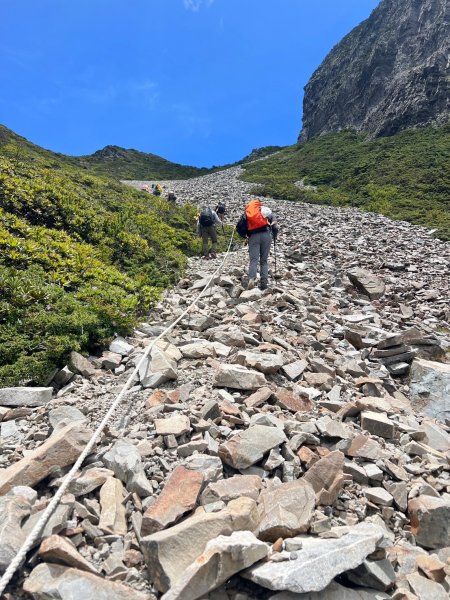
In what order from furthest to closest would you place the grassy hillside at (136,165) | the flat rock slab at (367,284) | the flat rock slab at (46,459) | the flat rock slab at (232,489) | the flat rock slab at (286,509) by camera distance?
the grassy hillside at (136,165) → the flat rock slab at (367,284) → the flat rock slab at (46,459) → the flat rock slab at (232,489) → the flat rock slab at (286,509)

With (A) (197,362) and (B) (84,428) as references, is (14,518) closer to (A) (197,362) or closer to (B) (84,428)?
(B) (84,428)

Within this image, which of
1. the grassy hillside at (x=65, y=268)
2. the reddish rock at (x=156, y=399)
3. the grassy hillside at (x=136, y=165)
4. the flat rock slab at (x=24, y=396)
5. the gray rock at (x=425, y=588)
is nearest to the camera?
the gray rock at (x=425, y=588)

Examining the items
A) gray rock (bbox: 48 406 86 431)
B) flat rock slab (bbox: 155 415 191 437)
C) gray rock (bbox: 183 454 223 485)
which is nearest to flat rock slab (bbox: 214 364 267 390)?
flat rock slab (bbox: 155 415 191 437)

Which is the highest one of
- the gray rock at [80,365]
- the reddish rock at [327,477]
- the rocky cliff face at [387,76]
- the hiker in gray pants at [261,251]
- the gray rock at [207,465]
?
the rocky cliff face at [387,76]

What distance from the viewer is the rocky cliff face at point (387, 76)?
207 ft

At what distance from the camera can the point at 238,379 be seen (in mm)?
5242

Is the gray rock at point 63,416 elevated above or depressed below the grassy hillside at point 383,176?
below

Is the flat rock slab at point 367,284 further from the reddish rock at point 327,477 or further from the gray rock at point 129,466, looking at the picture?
the gray rock at point 129,466

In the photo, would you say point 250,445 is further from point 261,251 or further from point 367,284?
point 367,284

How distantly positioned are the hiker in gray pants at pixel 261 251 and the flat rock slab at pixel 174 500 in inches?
305

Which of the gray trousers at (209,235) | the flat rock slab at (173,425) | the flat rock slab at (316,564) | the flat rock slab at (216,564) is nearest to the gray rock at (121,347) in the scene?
the flat rock slab at (173,425)

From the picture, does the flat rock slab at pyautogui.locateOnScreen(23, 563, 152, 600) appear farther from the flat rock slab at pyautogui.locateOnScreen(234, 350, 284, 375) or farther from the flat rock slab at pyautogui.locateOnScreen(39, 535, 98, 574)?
the flat rock slab at pyautogui.locateOnScreen(234, 350, 284, 375)

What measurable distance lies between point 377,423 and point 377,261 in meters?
12.0

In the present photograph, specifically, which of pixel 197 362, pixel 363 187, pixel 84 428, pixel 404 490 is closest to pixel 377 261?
pixel 197 362
